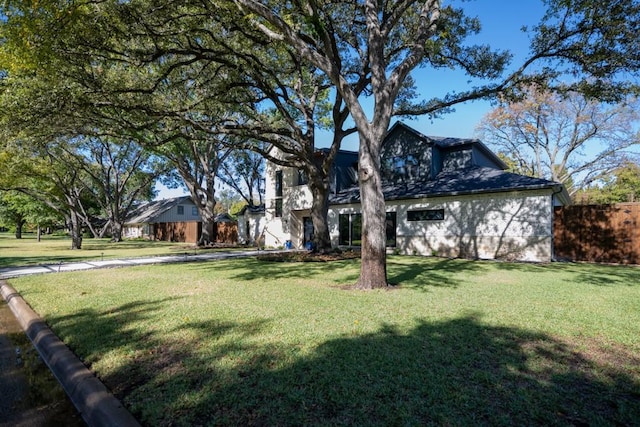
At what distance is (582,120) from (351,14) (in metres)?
24.9

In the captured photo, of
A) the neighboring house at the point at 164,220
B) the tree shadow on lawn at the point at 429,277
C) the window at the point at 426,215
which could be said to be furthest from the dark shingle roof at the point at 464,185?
the neighboring house at the point at 164,220

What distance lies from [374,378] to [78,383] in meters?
2.76

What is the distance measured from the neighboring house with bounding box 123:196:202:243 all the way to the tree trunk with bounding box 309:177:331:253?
22.0 metres

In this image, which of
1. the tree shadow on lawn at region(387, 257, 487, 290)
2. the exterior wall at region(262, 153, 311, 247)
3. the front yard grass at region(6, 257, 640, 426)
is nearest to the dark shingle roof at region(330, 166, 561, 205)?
the exterior wall at region(262, 153, 311, 247)

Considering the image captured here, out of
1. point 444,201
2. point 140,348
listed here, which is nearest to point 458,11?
point 444,201

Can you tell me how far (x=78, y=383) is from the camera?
10.6ft

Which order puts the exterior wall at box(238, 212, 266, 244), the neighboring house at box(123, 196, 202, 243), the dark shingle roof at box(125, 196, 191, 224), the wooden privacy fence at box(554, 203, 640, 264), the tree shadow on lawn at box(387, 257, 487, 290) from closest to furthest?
the tree shadow on lawn at box(387, 257, 487, 290), the wooden privacy fence at box(554, 203, 640, 264), the exterior wall at box(238, 212, 266, 244), the neighboring house at box(123, 196, 202, 243), the dark shingle roof at box(125, 196, 191, 224)

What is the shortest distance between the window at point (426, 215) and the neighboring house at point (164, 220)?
2373cm

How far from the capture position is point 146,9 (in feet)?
27.9

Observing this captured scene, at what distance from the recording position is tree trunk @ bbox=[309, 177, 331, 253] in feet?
48.5

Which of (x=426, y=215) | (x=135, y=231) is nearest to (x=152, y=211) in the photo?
(x=135, y=231)

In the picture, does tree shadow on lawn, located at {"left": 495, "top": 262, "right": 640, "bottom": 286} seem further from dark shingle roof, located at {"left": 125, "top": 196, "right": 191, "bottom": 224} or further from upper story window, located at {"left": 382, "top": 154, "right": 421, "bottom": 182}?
dark shingle roof, located at {"left": 125, "top": 196, "right": 191, "bottom": 224}

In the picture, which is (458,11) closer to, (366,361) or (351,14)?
(351,14)

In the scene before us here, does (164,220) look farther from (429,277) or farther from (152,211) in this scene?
(429,277)
